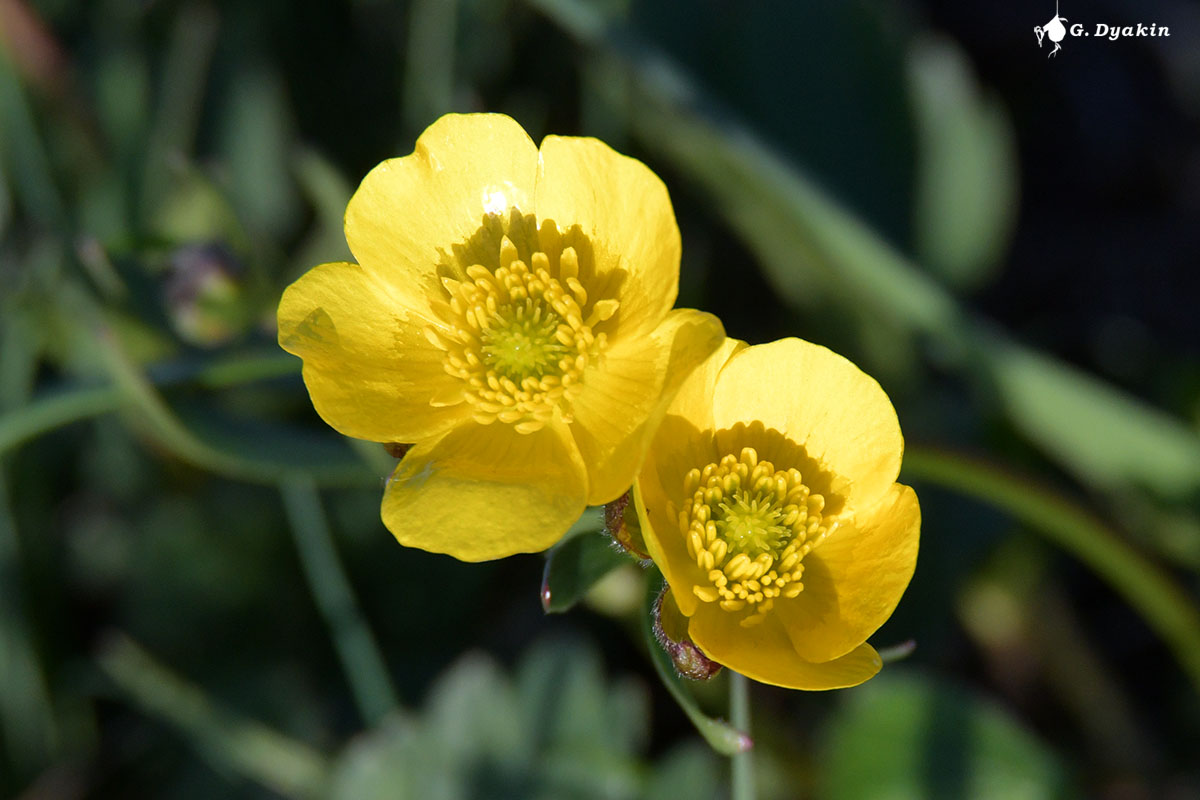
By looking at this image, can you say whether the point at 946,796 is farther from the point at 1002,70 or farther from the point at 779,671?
the point at 1002,70

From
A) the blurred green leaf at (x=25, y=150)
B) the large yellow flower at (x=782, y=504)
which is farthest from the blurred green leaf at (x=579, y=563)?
the blurred green leaf at (x=25, y=150)

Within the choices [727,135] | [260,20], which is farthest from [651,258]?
[260,20]

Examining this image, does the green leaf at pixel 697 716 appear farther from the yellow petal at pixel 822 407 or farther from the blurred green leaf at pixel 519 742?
the blurred green leaf at pixel 519 742

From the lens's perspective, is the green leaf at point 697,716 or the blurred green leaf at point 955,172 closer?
the green leaf at point 697,716

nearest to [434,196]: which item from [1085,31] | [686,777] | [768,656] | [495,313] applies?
[495,313]

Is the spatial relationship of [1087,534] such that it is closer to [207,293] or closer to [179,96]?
[207,293]

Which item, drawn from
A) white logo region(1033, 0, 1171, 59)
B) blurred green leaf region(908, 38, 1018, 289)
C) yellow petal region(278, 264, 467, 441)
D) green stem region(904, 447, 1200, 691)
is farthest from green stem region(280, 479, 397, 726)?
white logo region(1033, 0, 1171, 59)

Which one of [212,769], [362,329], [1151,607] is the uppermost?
[362,329]
